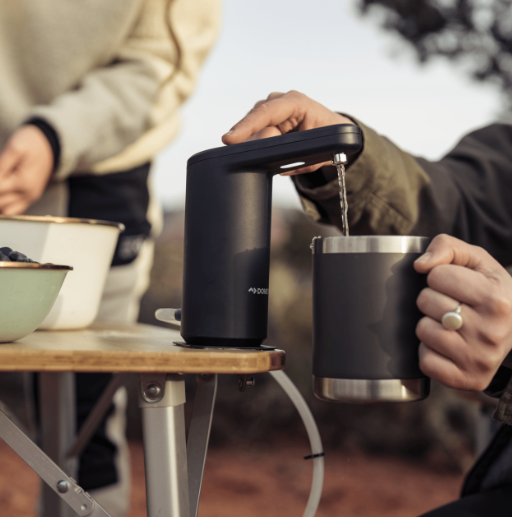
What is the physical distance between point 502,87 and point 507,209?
10.5 ft

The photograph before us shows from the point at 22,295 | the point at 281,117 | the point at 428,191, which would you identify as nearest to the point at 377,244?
the point at 281,117

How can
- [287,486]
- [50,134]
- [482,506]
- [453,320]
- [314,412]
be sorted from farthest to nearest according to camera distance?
[314,412], [287,486], [50,134], [482,506], [453,320]

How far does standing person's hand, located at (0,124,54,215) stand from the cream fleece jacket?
0.41 feet

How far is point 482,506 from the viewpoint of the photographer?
0.70 m

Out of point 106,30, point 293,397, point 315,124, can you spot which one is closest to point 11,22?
point 106,30

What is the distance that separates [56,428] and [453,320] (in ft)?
3.38

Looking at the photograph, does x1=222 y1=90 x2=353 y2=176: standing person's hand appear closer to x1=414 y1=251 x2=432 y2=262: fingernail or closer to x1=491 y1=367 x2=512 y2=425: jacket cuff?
x1=414 y1=251 x2=432 y2=262: fingernail

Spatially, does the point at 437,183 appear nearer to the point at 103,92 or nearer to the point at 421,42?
the point at 103,92

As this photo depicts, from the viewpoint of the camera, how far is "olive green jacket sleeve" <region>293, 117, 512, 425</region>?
842mm

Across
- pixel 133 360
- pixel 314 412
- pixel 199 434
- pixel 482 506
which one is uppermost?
pixel 133 360

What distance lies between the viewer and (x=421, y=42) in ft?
13.2

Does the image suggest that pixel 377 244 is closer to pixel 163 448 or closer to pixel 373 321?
pixel 373 321

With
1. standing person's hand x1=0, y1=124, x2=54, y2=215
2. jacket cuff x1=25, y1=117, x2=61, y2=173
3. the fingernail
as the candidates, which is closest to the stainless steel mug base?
the fingernail

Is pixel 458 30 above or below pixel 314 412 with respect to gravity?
above
